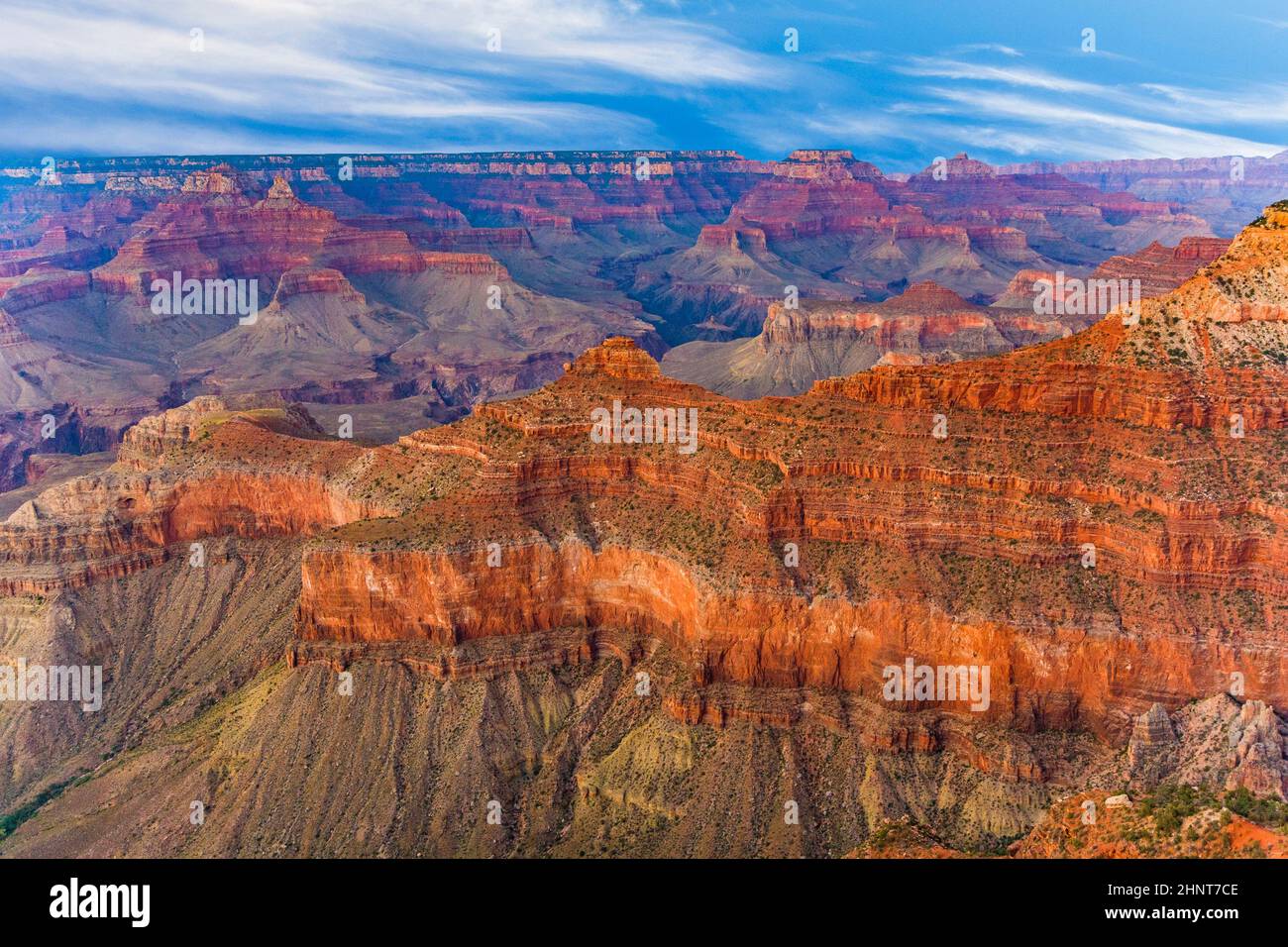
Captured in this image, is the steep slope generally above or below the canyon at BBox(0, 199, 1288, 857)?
above

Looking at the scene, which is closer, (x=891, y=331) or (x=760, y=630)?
(x=760, y=630)

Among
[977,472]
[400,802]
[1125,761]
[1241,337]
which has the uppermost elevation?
[1241,337]

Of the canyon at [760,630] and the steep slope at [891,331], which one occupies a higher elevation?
the steep slope at [891,331]

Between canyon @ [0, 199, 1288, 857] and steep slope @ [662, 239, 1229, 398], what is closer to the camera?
canyon @ [0, 199, 1288, 857]

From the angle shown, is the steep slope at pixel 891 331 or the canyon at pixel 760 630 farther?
the steep slope at pixel 891 331

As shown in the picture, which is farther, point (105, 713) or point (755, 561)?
point (105, 713)

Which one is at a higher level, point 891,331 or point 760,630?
point 891,331

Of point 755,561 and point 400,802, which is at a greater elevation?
point 755,561
